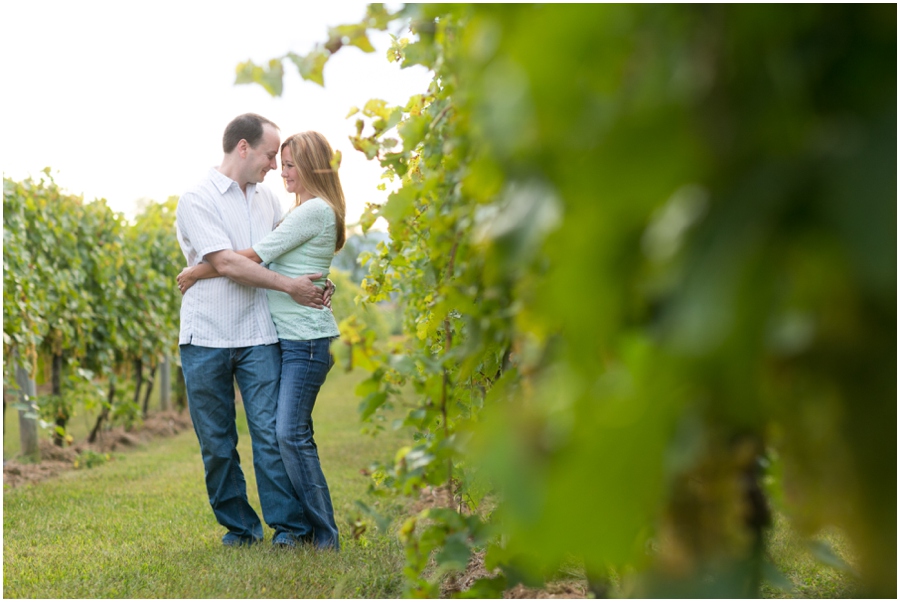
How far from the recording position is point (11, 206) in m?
6.83

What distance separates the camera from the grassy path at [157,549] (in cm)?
306

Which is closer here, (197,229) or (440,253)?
(440,253)

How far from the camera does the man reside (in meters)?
3.79

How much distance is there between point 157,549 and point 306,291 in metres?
1.52

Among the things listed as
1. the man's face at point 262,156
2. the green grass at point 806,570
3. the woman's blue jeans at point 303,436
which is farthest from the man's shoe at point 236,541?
the green grass at point 806,570

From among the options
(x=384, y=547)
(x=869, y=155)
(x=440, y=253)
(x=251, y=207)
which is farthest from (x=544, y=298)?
(x=251, y=207)

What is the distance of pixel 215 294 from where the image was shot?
3.91m

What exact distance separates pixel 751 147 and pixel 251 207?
12.7 ft

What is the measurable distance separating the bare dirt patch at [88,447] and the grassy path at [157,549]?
27 centimetres

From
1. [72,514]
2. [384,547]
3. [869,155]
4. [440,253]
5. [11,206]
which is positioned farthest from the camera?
[11,206]

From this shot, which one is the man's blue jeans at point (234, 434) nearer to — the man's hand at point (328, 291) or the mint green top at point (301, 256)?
the mint green top at point (301, 256)

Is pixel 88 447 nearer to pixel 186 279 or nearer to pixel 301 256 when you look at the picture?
pixel 186 279

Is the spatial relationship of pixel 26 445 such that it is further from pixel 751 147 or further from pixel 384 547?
pixel 751 147

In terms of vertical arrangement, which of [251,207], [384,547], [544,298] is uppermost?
[251,207]
